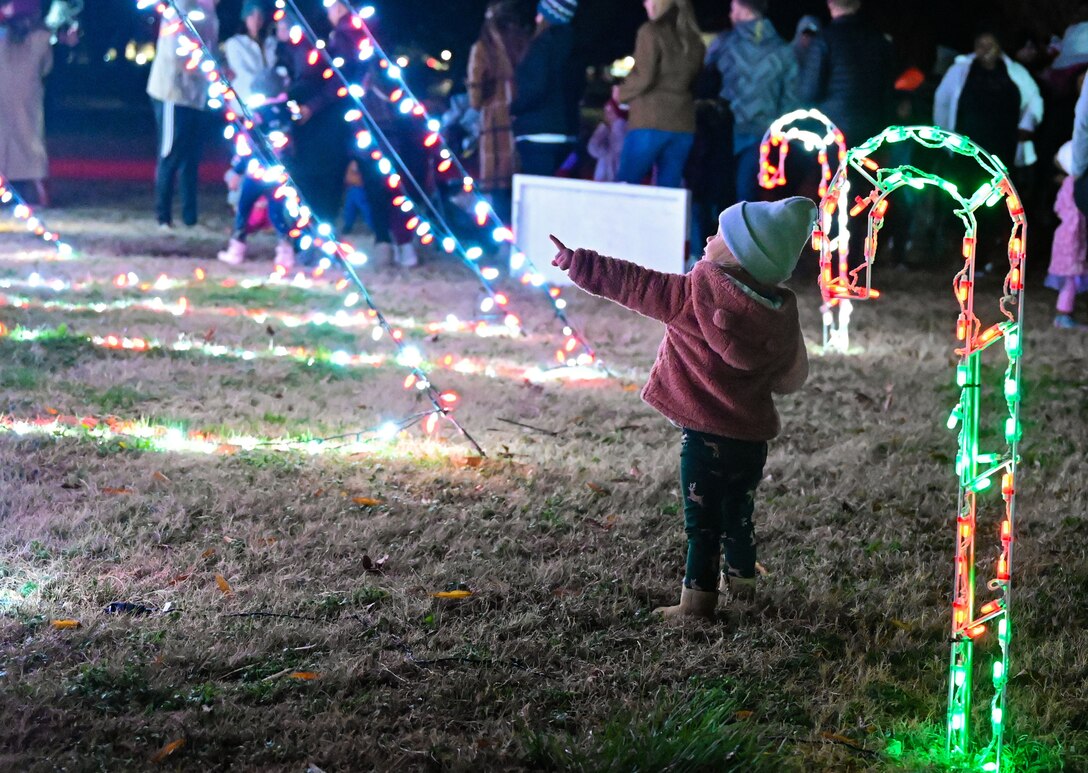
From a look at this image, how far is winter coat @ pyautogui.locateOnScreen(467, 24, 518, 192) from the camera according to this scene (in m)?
9.56

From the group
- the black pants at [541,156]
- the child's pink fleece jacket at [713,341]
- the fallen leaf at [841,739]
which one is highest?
the black pants at [541,156]

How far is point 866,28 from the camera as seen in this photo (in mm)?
9258

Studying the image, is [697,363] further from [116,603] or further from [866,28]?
[866,28]

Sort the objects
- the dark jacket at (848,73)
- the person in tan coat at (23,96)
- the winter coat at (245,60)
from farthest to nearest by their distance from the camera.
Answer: the person in tan coat at (23,96) → the winter coat at (245,60) → the dark jacket at (848,73)

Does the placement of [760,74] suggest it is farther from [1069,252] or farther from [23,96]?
[23,96]

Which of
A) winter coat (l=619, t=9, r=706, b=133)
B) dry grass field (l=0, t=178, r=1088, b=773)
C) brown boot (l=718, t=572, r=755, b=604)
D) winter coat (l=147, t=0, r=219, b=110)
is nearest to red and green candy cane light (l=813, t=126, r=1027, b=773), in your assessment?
dry grass field (l=0, t=178, r=1088, b=773)

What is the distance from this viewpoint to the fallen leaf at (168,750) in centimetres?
274

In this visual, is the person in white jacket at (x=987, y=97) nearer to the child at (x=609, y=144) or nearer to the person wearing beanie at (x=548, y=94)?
the child at (x=609, y=144)

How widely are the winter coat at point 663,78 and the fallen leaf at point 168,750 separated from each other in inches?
262

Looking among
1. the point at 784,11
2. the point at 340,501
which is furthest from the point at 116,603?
the point at 784,11

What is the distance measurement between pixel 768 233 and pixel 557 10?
6.14 m

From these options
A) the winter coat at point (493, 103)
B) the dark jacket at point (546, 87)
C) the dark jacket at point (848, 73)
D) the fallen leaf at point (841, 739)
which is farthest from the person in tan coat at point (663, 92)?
the fallen leaf at point (841, 739)

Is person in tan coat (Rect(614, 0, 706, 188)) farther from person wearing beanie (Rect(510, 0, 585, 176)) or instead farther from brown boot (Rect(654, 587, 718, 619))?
brown boot (Rect(654, 587, 718, 619))

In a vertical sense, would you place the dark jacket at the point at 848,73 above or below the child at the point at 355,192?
above
